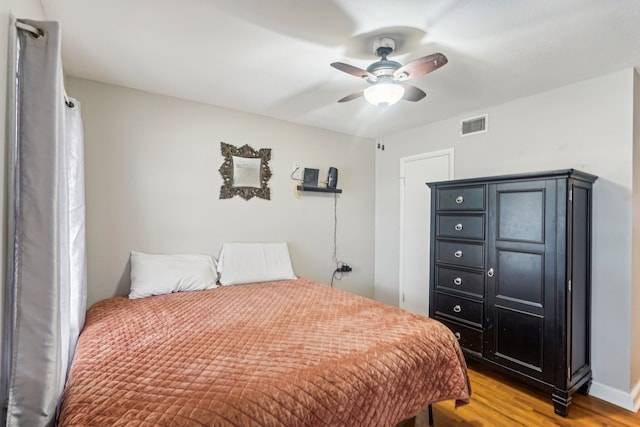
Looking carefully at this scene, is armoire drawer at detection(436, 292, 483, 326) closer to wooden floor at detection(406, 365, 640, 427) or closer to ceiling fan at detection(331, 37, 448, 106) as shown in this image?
wooden floor at detection(406, 365, 640, 427)

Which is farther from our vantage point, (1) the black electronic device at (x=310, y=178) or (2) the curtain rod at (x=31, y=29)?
(1) the black electronic device at (x=310, y=178)

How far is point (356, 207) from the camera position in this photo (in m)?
4.11

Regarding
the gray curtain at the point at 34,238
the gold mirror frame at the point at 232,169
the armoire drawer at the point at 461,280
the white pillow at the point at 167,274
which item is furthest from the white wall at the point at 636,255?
the gray curtain at the point at 34,238

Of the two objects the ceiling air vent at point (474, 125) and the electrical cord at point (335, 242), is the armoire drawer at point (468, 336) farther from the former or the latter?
the ceiling air vent at point (474, 125)

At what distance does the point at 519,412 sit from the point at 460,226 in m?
1.39

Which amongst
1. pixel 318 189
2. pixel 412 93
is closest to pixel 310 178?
→ pixel 318 189

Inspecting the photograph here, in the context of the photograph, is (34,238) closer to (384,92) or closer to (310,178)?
(384,92)

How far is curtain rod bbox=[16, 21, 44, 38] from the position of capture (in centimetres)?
112

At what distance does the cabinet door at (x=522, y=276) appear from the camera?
7.20ft

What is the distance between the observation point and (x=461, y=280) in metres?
2.71

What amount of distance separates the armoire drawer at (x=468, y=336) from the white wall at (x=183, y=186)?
1531 mm

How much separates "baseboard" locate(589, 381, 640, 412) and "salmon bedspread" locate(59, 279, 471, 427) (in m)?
1.34

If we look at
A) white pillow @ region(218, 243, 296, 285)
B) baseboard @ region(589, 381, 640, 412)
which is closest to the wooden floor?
baseboard @ region(589, 381, 640, 412)

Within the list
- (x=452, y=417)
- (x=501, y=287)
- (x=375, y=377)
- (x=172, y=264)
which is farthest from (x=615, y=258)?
(x=172, y=264)
